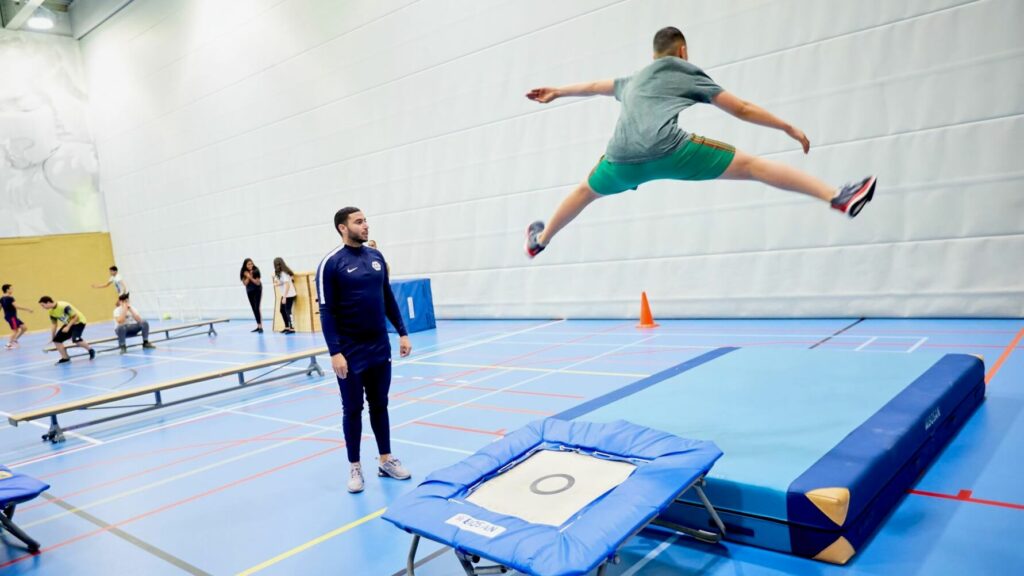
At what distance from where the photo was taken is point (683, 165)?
3494 mm

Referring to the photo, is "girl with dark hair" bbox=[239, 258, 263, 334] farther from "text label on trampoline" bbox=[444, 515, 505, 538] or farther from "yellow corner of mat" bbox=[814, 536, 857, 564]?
"yellow corner of mat" bbox=[814, 536, 857, 564]

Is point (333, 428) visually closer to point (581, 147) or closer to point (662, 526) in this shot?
point (662, 526)

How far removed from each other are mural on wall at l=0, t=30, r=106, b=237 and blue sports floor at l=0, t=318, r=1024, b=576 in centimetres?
1288

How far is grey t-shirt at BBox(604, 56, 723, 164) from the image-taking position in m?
3.41

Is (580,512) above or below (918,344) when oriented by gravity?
above

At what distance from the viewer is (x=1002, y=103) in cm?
687

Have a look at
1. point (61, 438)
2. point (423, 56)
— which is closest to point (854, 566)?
point (61, 438)

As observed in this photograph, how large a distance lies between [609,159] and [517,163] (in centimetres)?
747

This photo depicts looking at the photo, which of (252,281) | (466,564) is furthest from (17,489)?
(252,281)

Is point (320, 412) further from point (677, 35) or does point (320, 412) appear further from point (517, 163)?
point (517, 163)

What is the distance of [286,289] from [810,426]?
1162cm

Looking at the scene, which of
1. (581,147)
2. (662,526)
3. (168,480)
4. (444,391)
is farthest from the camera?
(581,147)

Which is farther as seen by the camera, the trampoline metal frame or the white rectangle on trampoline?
the white rectangle on trampoline

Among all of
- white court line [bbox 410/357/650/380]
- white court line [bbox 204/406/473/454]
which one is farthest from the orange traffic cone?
white court line [bbox 204/406/473/454]
